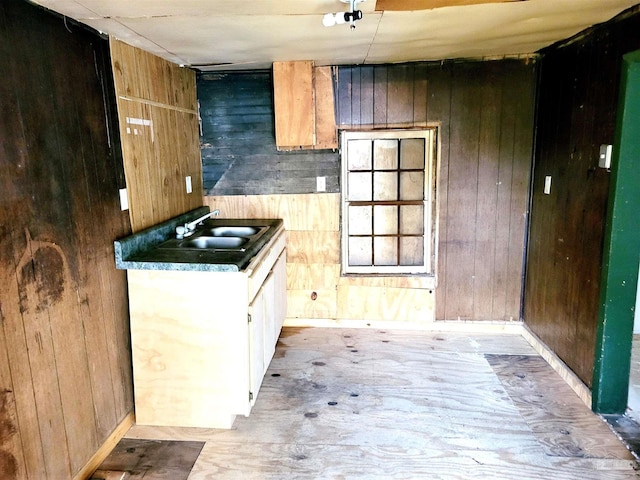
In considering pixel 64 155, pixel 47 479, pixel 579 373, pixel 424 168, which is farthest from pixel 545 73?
pixel 47 479

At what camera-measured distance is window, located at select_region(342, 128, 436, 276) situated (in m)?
3.62

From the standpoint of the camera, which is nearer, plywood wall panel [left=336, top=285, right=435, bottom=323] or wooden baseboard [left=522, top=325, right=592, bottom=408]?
wooden baseboard [left=522, top=325, right=592, bottom=408]

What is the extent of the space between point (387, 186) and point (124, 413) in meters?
2.49

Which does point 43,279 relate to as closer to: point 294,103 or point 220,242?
point 220,242

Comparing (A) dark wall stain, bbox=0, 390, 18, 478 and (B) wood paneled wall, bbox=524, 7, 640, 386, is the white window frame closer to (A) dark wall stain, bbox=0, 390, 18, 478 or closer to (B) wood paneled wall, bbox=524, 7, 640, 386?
(B) wood paneled wall, bbox=524, 7, 640, 386

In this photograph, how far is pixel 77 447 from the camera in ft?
6.65

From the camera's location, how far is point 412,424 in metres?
2.48

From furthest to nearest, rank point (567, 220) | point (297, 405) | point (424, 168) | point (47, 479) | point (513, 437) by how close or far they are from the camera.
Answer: point (424, 168)
point (567, 220)
point (297, 405)
point (513, 437)
point (47, 479)

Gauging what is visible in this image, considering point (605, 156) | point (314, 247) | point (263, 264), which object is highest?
point (605, 156)

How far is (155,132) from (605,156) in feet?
8.71

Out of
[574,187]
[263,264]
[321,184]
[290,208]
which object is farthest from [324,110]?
[574,187]

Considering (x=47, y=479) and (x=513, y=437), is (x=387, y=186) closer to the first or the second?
(x=513, y=437)

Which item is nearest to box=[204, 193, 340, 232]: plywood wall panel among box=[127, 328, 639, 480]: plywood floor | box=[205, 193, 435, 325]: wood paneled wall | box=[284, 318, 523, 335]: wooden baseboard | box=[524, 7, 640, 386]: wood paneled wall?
box=[205, 193, 435, 325]: wood paneled wall

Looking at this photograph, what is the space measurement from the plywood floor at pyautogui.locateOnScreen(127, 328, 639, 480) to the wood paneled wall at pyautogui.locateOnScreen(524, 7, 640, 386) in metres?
0.36
